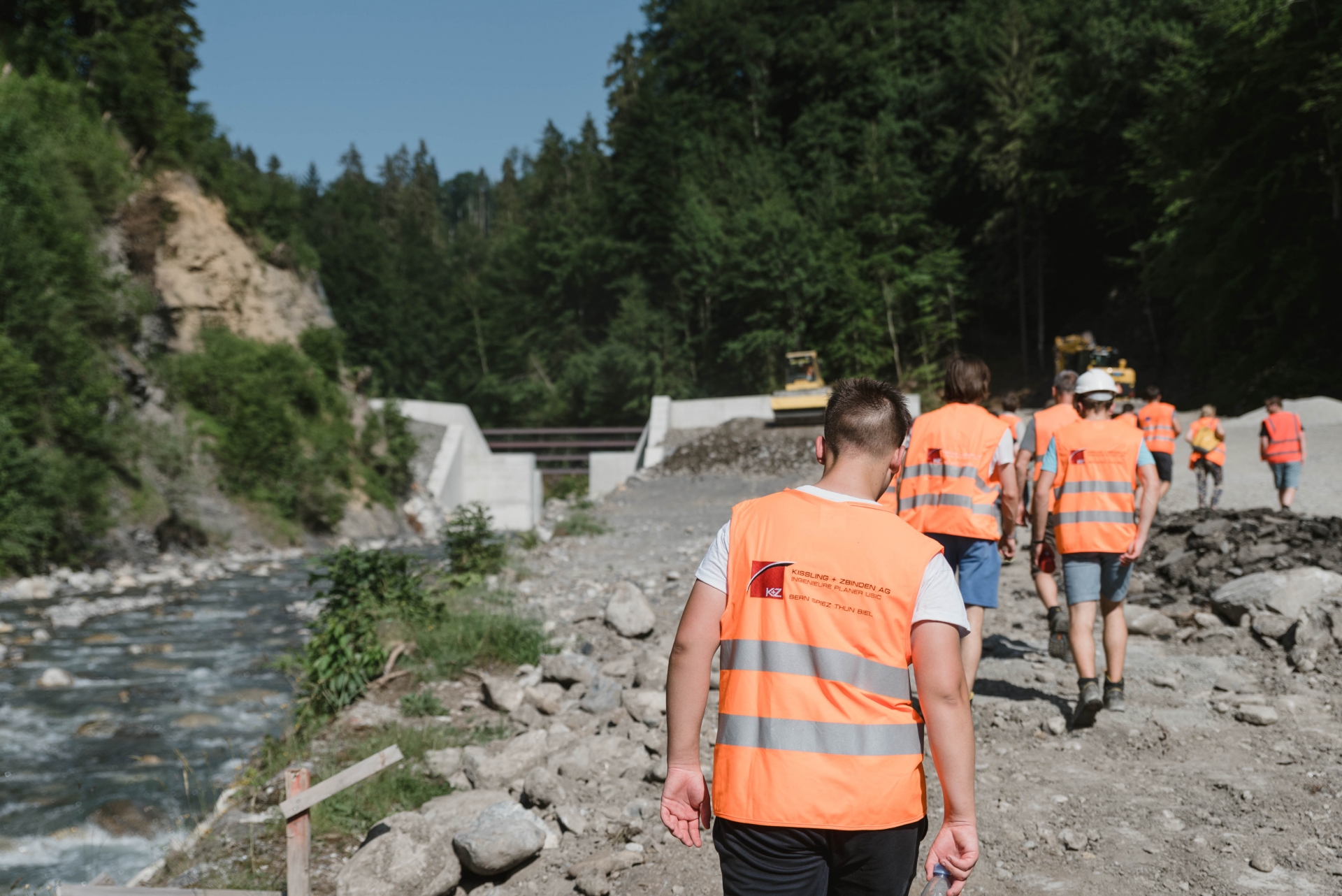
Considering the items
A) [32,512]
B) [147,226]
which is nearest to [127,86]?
[147,226]

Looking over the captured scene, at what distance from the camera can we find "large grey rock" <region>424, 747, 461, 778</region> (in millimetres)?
5680

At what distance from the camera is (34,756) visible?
7.54 m

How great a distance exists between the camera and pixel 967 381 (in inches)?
187

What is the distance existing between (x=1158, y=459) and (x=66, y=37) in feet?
101

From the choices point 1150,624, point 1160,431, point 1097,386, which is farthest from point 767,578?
point 1160,431

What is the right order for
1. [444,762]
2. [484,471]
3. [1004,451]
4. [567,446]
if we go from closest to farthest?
1. [1004,451]
2. [444,762]
3. [484,471]
4. [567,446]

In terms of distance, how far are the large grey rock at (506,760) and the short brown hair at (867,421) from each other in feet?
13.1

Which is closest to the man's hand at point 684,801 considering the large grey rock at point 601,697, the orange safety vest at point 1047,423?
the large grey rock at point 601,697

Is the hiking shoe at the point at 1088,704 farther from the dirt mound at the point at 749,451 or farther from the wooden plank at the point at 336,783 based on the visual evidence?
the dirt mound at the point at 749,451

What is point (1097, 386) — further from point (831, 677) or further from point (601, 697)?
point (831, 677)

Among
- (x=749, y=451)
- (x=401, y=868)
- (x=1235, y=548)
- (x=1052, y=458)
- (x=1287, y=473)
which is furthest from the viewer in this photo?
(x=749, y=451)

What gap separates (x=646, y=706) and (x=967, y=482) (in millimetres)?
2555

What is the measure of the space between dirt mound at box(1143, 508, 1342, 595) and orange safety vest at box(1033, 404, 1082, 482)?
107 inches

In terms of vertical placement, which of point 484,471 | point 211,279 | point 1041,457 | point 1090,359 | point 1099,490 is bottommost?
point 484,471
